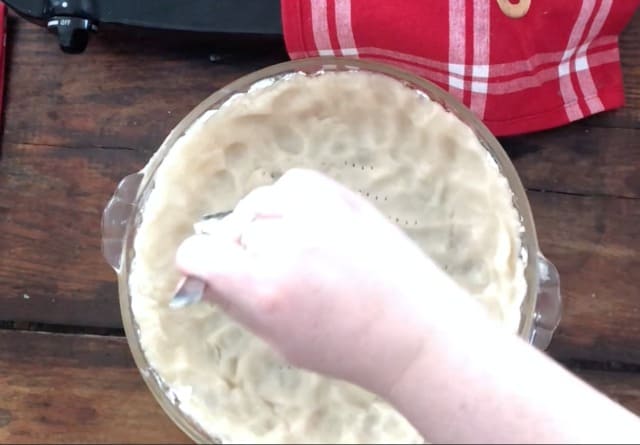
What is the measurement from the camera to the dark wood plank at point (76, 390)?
52cm

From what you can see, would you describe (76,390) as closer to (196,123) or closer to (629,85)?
(196,123)

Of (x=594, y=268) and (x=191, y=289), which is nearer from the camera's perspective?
(x=191, y=289)

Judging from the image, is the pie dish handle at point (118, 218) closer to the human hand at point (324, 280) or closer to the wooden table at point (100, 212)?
the wooden table at point (100, 212)

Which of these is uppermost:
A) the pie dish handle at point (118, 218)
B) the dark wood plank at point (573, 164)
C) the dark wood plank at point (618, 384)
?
the dark wood plank at point (573, 164)

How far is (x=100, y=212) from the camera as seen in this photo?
54cm

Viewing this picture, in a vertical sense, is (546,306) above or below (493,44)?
below

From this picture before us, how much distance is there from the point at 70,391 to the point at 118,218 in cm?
14

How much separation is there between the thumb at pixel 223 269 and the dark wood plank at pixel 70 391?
249 millimetres

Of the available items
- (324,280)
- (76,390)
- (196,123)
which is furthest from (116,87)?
(324,280)

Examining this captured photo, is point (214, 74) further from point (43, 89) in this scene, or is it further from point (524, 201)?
point (524, 201)

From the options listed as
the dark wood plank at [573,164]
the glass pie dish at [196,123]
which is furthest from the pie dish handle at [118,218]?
the dark wood plank at [573,164]

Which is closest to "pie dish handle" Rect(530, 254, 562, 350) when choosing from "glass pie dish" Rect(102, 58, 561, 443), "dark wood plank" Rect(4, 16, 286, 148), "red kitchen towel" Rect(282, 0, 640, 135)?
"glass pie dish" Rect(102, 58, 561, 443)

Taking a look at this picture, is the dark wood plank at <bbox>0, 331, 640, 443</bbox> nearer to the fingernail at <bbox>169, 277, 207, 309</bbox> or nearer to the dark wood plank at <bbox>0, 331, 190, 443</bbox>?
the dark wood plank at <bbox>0, 331, 190, 443</bbox>

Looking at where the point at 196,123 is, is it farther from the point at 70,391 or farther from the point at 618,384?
the point at 618,384
